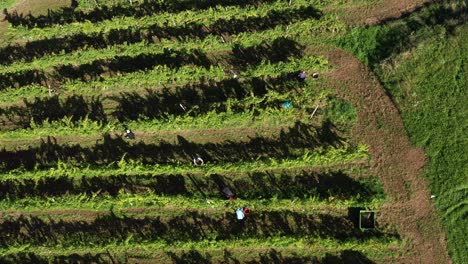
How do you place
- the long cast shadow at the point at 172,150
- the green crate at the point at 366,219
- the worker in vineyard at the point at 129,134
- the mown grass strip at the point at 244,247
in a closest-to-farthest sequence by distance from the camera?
the mown grass strip at the point at 244,247 < the green crate at the point at 366,219 < the long cast shadow at the point at 172,150 < the worker in vineyard at the point at 129,134

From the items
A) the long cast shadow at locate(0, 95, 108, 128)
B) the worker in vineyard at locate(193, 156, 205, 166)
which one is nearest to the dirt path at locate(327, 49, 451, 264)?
the worker in vineyard at locate(193, 156, 205, 166)

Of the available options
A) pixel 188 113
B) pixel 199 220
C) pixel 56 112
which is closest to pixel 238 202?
pixel 199 220

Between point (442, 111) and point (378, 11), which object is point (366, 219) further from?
point (378, 11)

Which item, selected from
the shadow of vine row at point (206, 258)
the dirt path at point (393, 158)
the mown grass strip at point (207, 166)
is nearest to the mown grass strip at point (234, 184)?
the mown grass strip at point (207, 166)

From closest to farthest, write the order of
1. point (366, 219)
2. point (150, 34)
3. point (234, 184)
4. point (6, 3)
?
point (366, 219) < point (234, 184) < point (150, 34) < point (6, 3)

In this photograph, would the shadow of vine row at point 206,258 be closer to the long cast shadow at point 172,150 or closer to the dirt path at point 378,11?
the long cast shadow at point 172,150

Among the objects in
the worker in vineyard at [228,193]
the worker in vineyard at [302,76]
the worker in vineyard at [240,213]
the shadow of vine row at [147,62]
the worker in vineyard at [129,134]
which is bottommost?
the worker in vineyard at [240,213]

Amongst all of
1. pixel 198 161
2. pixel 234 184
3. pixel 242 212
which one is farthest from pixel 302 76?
pixel 242 212
